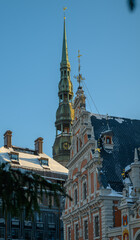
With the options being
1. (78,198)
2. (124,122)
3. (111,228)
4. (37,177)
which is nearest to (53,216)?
(78,198)

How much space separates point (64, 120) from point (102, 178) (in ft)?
141

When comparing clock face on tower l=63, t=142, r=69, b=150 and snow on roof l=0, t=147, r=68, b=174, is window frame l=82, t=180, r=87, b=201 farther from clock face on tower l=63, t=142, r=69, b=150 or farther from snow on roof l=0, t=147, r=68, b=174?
clock face on tower l=63, t=142, r=69, b=150

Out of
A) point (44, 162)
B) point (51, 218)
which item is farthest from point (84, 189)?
point (44, 162)

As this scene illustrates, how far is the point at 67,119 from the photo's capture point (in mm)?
80625

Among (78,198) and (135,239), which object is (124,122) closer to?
(78,198)

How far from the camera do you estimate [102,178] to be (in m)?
38.2

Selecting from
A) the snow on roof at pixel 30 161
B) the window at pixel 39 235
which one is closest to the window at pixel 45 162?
the snow on roof at pixel 30 161

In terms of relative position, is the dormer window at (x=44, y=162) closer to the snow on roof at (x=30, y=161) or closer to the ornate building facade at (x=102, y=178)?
the snow on roof at (x=30, y=161)

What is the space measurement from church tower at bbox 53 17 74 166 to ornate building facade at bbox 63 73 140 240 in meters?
32.7

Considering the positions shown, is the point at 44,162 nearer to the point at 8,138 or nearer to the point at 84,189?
the point at 8,138

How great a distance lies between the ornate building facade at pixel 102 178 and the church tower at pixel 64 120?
32.7m

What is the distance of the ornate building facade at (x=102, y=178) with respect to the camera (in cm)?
3453

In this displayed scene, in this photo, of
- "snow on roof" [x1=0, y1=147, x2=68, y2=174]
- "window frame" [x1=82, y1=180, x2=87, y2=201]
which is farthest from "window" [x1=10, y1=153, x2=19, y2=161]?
"window frame" [x1=82, y1=180, x2=87, y2=201]

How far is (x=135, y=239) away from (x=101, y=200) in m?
5.75
